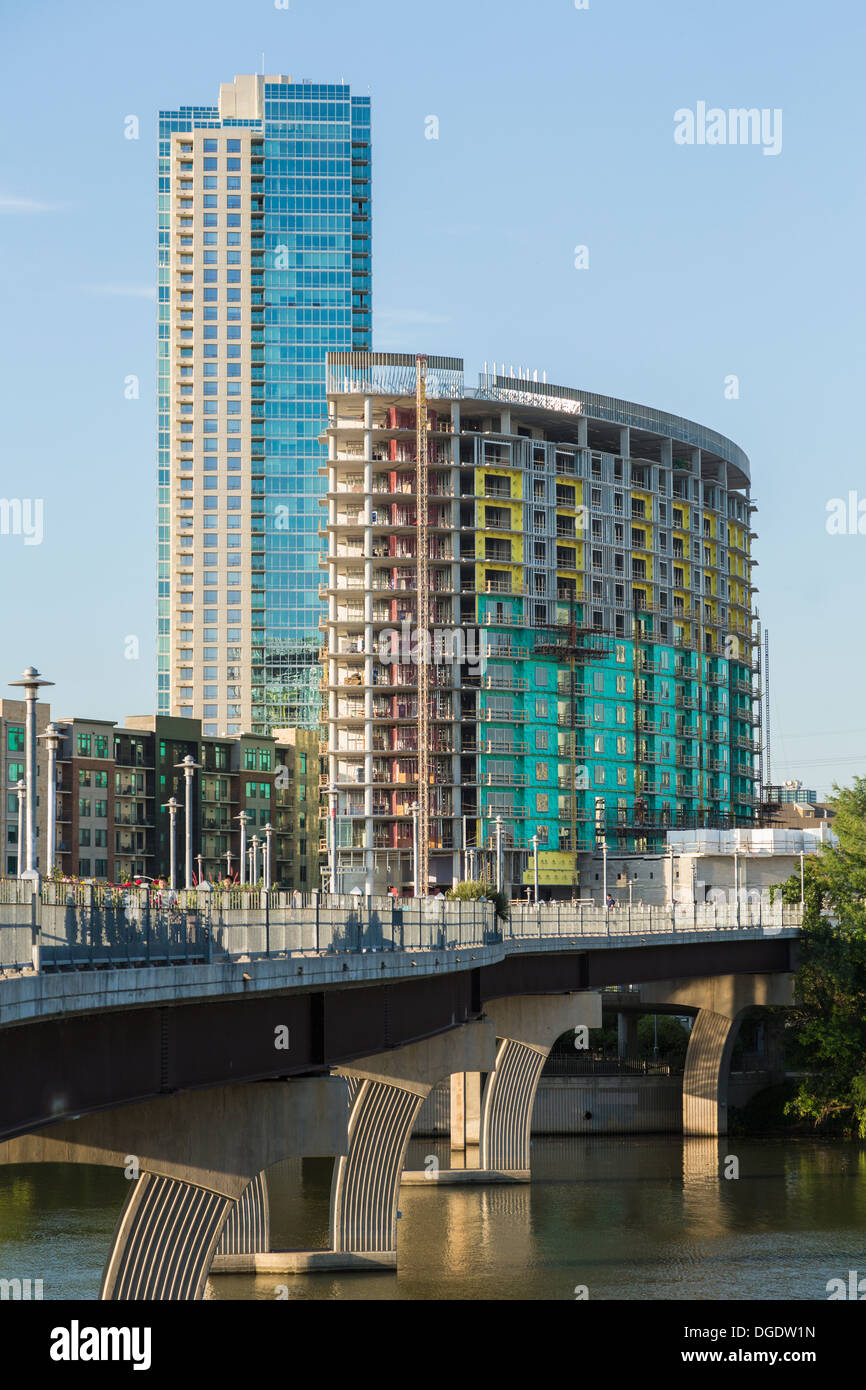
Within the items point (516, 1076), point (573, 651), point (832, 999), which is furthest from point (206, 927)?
point (573, 651)

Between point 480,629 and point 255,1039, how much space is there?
331 feet

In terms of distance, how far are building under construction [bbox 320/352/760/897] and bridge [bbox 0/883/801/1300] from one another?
57911mm

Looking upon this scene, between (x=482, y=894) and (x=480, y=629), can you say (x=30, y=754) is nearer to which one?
(x=482, y=894)

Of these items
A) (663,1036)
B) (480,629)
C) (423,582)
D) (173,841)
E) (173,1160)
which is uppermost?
(423,582)

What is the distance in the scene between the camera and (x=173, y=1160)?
3741 centimetres

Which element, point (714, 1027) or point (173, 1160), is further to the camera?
point (714, 1027)

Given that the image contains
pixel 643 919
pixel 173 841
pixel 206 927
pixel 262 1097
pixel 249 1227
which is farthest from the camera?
pixel 643 919

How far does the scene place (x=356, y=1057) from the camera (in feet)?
146

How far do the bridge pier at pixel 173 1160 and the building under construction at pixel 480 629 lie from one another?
90.4 metres

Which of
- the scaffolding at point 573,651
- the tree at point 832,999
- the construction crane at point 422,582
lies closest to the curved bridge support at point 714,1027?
the tree at point 832,999

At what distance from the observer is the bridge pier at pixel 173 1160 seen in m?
35.8

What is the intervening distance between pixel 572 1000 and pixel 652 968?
4807 mm

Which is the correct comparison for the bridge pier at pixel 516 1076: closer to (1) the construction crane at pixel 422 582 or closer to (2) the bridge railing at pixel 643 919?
(2) the bridge railing at pixel 643 919
